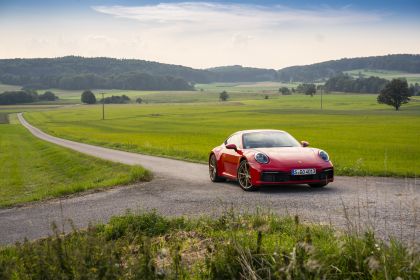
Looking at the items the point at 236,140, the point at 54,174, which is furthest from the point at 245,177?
the point at 54,174

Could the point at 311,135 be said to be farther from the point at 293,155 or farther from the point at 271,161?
the point at 271,161

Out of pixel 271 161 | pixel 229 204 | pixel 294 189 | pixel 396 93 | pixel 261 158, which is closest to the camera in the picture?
pixel 229 204

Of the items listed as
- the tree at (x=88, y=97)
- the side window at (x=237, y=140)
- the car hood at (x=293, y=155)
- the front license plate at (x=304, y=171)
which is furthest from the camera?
the tree at (x=88, y=97)

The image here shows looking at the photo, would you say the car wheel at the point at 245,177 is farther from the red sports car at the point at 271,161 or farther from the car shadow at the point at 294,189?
the car shadow at the point at 294,189

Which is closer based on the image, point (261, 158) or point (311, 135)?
point (261, 158)

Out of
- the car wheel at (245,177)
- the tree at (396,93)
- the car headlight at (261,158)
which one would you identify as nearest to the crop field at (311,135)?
the car headlight at (261,158)

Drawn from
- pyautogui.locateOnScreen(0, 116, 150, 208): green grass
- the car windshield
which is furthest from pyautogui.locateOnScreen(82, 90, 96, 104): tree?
the car windshield

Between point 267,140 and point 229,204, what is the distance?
3.68 m

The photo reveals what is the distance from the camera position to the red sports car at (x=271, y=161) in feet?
44.4

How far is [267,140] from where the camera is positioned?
15.2m

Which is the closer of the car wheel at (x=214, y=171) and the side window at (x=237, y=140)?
the side window at (x=237, y=140)

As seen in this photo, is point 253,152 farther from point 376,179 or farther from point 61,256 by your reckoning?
point 61,256

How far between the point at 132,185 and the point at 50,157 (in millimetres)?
24462

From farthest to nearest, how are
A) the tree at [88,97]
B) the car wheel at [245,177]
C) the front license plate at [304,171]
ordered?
1. the tree at [88,97]
2. the car wheel at [245,177]
3. the front license plate at [304,171]
